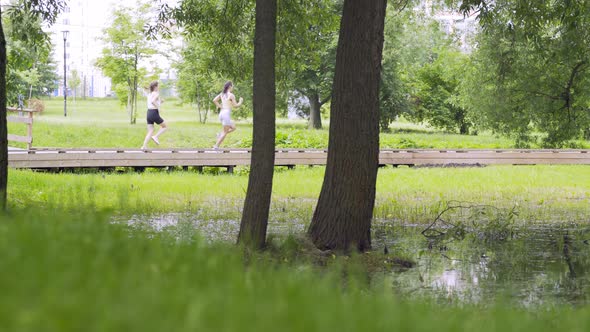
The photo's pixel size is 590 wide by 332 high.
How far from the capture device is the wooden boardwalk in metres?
19.2

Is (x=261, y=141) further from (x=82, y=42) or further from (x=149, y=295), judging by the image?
(x=82, y=42)

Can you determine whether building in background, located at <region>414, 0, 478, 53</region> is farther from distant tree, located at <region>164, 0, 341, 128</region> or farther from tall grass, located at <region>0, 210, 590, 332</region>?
tall grass, located at <region>0, 210, 590, 332</region>

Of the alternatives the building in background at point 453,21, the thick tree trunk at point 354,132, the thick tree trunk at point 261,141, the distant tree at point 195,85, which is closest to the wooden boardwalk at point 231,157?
the building in background at point 453,21

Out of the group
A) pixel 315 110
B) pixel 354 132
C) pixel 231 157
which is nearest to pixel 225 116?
pixel 231 157

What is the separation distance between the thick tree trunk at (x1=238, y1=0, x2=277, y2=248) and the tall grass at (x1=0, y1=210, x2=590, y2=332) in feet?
19.2

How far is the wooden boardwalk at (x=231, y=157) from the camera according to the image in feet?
62.8

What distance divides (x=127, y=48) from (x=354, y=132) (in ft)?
105

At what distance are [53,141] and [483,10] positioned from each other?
19.4 m

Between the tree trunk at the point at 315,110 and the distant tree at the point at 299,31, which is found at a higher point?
the distant tree at the point at 299,31

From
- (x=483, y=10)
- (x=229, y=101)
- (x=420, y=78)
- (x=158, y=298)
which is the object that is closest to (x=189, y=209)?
(x=483, y=10)

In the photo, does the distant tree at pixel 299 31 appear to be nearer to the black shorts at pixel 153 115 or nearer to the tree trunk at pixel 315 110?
the black shorts at pixel 153 115

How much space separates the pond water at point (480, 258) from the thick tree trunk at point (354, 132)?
0.77 m

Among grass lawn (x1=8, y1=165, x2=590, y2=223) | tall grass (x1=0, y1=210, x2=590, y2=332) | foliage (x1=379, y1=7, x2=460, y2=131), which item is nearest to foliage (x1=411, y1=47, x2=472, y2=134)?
foliage (x1=379, y1=7, x2=460, y2=131)

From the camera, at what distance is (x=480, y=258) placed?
10.4m
